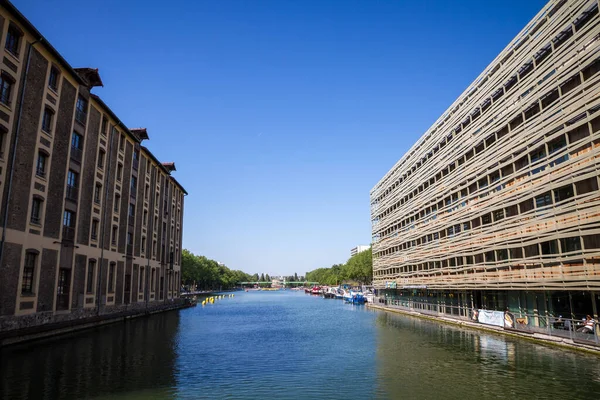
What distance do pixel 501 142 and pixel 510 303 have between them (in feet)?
47.1

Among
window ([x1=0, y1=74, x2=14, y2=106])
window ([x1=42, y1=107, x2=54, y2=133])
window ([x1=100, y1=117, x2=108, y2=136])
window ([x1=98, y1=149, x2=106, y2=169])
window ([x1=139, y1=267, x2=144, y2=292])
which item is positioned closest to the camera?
Result: window ([x1=0, y1=74, x2=14, y2=106])

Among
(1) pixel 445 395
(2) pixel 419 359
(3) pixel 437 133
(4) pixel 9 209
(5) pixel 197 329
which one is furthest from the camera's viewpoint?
(3) pixel 437 133

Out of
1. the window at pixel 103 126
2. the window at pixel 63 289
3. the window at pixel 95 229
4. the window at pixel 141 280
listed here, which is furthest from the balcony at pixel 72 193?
the window at pixel 141 280

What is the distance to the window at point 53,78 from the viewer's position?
33.4 metres

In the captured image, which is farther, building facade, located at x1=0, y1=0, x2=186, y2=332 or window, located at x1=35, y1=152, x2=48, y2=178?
window, located at x1=35, y1=152, x2=48, y2=178

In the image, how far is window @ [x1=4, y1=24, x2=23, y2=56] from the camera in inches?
1118

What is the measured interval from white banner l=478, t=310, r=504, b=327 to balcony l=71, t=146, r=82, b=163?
39766 millimetres

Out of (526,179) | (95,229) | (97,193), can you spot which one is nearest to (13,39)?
(97,193)

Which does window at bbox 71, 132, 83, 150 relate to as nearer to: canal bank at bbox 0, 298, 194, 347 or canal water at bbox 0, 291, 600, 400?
canal bank at bbox 0, 298, 194, 347

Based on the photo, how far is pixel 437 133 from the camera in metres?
53.4

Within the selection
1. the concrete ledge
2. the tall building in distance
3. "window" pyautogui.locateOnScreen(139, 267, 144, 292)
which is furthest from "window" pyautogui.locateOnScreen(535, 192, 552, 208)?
"window" pyautogui.locateOnScreen(139, 267, 144, 292)

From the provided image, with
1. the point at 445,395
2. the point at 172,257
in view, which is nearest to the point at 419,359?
the point at 445,395

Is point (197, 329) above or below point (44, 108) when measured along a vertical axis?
below

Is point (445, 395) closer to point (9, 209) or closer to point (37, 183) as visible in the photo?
point (9, 209)
